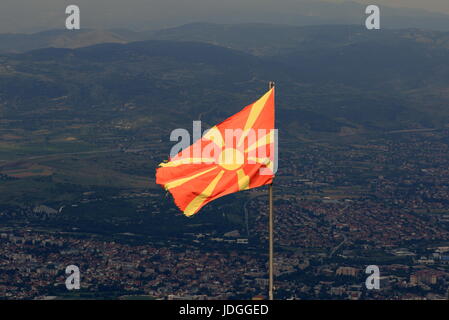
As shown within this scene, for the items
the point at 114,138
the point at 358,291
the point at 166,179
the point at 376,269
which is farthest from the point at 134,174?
the point at 166,179

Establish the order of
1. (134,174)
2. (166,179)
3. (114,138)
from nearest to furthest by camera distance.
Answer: (166,179) < (134,174) < (114,138)

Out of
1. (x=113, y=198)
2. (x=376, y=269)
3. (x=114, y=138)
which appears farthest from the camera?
(x=114, y=138)

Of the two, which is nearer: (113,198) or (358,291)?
(358,291)
